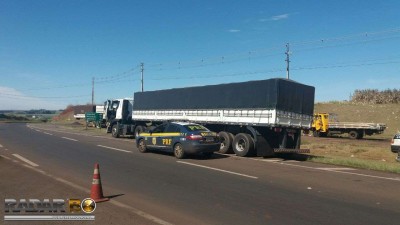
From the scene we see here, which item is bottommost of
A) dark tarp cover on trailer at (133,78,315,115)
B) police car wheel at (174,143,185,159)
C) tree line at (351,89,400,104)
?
police car wheel at (174,143,185,159)

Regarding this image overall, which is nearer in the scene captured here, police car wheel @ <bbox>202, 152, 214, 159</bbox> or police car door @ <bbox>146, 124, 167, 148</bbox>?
police car wheel @ <bbox>202, 152, 214, 159</bbox>

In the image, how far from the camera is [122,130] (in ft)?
100

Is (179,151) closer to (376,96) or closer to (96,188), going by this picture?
(96,188)

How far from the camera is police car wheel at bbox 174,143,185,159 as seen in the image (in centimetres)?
1645

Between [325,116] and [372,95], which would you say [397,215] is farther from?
[372,95]

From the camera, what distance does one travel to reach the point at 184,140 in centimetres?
1641

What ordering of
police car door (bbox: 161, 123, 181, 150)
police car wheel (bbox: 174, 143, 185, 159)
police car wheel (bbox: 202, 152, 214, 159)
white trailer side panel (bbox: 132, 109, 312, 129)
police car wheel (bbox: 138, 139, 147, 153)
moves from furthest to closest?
police car wheel (bbox: 138, 139, 147, 153) < white trailer side panel (bbox: 132, 109, 312, 129) < police car wheel (bbox: 202, 152, 214, 159) < police car door (bbox: 161, 123, 181, 150) < police car wheel (bbox: 174, 143, 185, 159)

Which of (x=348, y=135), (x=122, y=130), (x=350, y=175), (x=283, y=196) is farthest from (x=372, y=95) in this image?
(x=283, y=196)

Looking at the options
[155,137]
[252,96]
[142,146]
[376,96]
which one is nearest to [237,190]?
[155,137]

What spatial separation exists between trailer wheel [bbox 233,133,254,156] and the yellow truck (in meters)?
22.0

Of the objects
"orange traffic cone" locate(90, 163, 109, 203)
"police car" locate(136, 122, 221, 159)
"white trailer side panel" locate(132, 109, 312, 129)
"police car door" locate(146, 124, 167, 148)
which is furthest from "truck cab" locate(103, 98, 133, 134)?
"orange traffic cone" locate(90, 163, 109, 203)

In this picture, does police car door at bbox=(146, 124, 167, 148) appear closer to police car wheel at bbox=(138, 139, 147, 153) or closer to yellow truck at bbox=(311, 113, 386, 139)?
police car wheel at bbox=(138, 139, 147, 153)

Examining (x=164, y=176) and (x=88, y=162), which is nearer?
(x=164, y=176)

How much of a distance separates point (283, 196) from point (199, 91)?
13546 millimetres
